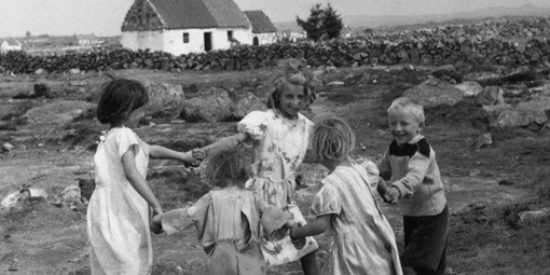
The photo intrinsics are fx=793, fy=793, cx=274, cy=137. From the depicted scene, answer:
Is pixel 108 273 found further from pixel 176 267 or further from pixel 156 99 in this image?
pixel 156 99

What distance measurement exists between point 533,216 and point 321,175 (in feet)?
12.2

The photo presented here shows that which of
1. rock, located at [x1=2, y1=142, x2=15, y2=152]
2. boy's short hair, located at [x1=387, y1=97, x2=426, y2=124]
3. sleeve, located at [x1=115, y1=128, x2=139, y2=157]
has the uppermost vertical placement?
boy's short hair, located at [x1=387, y1=97, x2=426, y2=124]

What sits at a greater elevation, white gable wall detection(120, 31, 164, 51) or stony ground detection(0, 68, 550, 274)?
white gable wall detection(120, 31, 164, 51)

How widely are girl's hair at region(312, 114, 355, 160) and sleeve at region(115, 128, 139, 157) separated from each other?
107 centimetres

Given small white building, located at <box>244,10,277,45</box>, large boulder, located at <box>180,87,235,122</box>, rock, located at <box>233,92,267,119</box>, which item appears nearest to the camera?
rock, located at <box>233,92,267,119</box>

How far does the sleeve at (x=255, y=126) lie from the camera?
204 inches

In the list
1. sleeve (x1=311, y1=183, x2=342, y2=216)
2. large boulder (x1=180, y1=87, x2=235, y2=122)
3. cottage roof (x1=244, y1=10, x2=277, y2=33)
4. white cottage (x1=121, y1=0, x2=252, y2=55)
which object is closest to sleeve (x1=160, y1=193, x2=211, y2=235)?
sleeve (x1=311, y1=183, x2=342, y2=216)

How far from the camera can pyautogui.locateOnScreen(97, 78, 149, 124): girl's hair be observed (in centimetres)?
461

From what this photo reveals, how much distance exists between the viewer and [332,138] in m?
4.27

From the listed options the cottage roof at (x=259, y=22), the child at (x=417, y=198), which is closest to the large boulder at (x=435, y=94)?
the child at (x=417, y=198)

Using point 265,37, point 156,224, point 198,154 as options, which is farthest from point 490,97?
point 265,37

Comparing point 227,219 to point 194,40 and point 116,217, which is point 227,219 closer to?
point 116,217

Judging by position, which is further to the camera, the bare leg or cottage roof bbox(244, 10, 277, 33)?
cottage roof bbox(244, 10, 277, 33)

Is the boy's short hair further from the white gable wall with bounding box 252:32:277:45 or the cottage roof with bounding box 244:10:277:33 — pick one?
the cottage roof with bounding box 244:10:277:33
